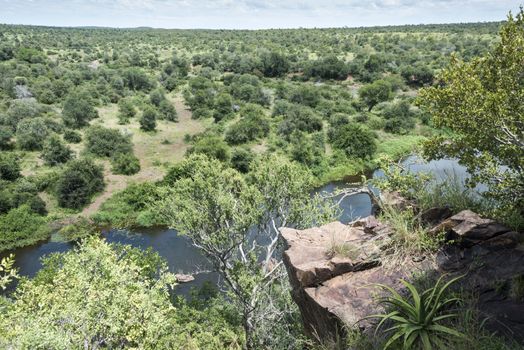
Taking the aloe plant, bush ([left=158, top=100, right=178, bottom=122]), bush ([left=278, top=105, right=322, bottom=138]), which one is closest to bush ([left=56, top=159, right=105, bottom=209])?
bush ([left=158, top=100, right=178, bottom=122])

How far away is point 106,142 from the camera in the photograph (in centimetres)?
5866

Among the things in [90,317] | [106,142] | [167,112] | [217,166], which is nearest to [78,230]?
[106,142]

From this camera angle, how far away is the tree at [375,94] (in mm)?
80938

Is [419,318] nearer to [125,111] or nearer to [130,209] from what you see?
[130,209]

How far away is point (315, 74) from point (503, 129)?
101 m

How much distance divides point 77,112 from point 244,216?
5230cm

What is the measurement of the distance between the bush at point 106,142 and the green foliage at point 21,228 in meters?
15.4

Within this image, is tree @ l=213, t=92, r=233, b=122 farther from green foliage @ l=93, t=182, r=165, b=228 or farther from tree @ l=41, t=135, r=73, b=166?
green foliage @ l=93, t=182, r=165, b=228

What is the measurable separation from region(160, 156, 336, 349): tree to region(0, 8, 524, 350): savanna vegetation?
4.4 inches

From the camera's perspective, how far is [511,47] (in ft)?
33.5

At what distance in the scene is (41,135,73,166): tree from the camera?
5334 cm

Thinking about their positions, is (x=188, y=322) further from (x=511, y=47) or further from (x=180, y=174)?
(x=180, y=174)

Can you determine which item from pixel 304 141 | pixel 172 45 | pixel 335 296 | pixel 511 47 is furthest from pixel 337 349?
pixel 172 45

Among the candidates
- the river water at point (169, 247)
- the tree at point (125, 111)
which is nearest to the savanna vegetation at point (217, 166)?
the tree at point (125, 111)
